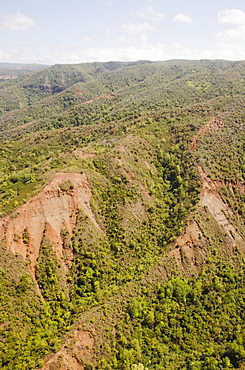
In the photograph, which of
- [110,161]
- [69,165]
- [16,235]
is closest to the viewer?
→ [16,235]

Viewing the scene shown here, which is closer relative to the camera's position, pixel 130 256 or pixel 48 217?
pixel 48 217

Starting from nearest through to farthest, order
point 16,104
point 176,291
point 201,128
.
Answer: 1. point 176,291
2. point 201,128
3. point 16,104

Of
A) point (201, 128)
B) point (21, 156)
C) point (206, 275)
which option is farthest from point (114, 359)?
point (21, 156)

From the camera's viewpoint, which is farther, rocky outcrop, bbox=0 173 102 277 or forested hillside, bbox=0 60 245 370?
rocky outcrop, bbox=0 173 102 277

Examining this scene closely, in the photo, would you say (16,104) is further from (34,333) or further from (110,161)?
(34,333)

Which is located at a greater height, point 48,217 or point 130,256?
point 48,217

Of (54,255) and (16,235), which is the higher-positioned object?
(16,235)

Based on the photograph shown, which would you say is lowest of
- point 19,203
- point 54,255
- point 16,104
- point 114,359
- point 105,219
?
point 114,359

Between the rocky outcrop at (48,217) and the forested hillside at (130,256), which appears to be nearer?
the forested hillside at (130,256)
